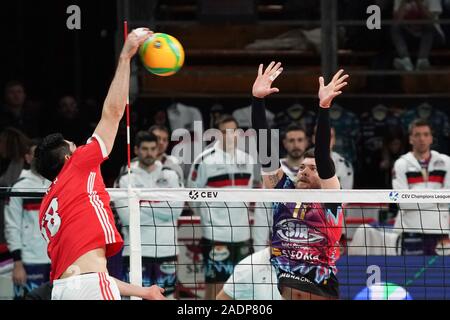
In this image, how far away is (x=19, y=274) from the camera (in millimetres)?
10664

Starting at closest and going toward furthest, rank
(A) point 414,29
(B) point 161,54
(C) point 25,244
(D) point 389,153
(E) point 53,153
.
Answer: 1. (E) point 53,153
2. (B) point 161,54
3. (C) point 25,244
4. (D) point 389,153
5. (A) point 414,29

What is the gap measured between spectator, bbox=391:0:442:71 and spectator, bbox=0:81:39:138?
14.8 feet

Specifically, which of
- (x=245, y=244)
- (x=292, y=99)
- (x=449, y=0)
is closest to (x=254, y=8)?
(x=292, y=99)

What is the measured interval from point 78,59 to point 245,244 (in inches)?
181

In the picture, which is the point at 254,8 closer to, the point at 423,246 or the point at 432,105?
the point at 432,105

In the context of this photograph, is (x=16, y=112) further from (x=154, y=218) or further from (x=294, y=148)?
(x=294, y=148)

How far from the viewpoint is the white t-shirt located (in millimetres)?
9000

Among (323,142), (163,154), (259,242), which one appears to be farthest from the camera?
(163,154)

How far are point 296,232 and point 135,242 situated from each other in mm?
1205

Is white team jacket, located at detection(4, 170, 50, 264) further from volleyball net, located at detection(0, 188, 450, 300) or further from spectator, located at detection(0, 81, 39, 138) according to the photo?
spectator, located at detection(0, 81, 39, 138)

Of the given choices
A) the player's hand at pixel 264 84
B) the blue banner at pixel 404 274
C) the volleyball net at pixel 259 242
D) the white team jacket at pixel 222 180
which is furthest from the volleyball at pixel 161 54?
the white team jacket at pixel 222 180

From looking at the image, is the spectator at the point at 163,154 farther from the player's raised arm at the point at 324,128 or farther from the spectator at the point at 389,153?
the player's raised arm at the point at 324,128

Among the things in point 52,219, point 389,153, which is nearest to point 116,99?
point 52,219

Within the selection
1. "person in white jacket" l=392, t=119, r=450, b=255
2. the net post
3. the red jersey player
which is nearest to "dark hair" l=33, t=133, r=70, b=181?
the red jersey player
